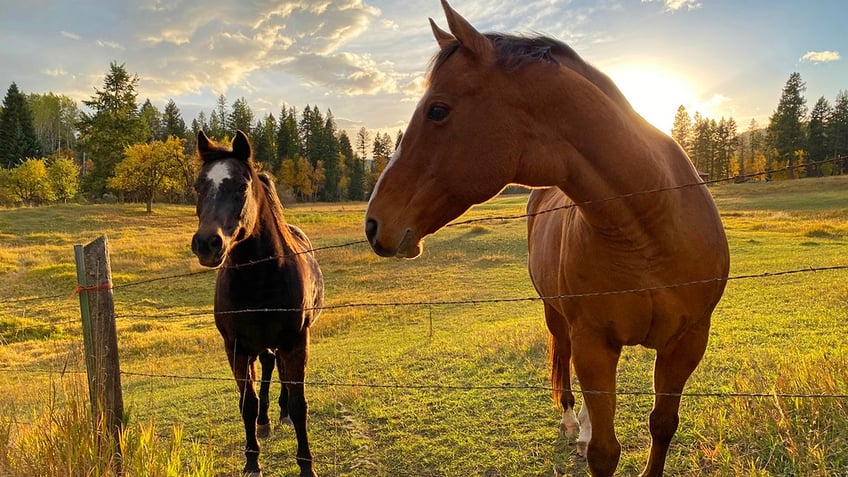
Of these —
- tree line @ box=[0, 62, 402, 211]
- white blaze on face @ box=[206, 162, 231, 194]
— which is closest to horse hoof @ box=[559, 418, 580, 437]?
white blaze on face @ box=[206, 162, 231, 194]

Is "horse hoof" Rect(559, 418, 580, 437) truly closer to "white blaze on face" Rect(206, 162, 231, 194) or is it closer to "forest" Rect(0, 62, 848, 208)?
"white blaze on face" Rect(206, 162, 231, 194)

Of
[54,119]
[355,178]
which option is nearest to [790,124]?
[355,178]

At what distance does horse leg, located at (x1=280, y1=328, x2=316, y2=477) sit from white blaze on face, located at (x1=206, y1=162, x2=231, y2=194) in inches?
57.9

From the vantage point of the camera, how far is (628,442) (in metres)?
3.82

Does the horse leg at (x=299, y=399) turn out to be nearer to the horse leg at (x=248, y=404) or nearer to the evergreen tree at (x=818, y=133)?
the horse leg at (x=248, y=404)

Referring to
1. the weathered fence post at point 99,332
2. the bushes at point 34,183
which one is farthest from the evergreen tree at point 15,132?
the weathered fence post at point 99,332

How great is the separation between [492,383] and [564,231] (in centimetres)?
332

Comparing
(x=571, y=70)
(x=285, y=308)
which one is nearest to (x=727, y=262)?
(x=571, y=70)

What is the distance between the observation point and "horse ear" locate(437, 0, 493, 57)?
6.10ft

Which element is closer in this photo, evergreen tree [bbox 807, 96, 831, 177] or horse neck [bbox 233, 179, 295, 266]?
horse neck [bbox 233, 179, 295, 266]

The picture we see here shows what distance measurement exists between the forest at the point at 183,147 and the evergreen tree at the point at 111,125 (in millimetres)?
94

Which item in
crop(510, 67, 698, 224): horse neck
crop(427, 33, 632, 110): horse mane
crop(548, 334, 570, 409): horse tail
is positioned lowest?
crop(548, 334, 570, 409): horse tail

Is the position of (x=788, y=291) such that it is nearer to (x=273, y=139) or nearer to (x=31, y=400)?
(x=31, y=400)

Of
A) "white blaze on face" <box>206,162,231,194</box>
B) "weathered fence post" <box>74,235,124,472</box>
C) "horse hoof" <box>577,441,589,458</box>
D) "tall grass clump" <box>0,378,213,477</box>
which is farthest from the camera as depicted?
"horse hoof" <box>577,441,589,458</box>
